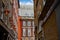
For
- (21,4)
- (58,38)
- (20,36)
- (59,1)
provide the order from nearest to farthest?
(59,1)
(58,38)
(20,36)
(21,4)

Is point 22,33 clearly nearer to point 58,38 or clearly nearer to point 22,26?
point 22,26

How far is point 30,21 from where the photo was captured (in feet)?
119

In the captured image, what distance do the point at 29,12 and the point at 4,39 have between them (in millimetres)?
27603

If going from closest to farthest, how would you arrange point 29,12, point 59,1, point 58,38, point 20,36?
1. point 59,1
2. point 58,38
3. point 20,36
4. point 29,12

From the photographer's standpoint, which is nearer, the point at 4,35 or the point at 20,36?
the point at 4,35

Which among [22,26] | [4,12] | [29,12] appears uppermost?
[4,12]

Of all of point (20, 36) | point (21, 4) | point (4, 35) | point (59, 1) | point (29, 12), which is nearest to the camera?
point (59, 1)

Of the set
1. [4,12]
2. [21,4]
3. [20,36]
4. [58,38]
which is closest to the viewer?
[58,38]

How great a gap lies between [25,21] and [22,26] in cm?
140

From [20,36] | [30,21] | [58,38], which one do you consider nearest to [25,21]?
[30,21]

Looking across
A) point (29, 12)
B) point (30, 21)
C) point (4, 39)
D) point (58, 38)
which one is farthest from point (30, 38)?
point (58, 38)

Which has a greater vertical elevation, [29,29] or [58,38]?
[58,38]

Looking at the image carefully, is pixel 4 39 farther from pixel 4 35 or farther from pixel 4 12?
pixel 4 12

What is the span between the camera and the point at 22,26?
35.8m
